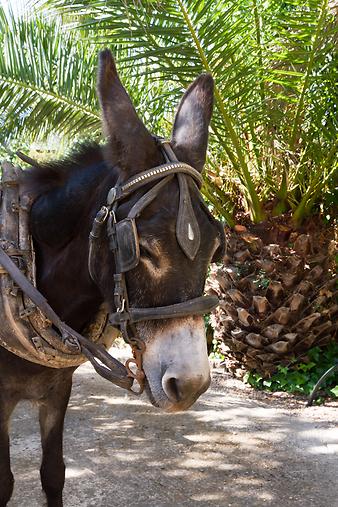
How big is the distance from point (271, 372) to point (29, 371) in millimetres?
3694

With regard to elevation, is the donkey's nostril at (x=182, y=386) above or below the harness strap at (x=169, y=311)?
below

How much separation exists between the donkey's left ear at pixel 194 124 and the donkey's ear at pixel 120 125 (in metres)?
0.17

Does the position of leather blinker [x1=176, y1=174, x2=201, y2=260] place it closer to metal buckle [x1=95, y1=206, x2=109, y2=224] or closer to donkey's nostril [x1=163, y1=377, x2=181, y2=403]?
metal buckle [x1=95, y1=206, x2=109, y2=224]

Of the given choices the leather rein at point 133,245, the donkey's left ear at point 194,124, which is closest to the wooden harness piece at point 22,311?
the leather rein at point 133,245

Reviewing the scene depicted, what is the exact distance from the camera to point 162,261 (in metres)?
1.83

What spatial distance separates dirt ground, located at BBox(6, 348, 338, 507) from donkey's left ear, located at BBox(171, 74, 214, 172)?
2.20 m

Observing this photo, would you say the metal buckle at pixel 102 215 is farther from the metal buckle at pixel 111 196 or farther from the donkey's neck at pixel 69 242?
the donkey's neck at pixel 69 242

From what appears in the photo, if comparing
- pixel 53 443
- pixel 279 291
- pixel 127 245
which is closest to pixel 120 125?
pixel 127 245

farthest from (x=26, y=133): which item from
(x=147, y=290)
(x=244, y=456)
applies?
(x=147, y=290)

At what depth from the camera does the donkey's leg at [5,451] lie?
99.6 inches

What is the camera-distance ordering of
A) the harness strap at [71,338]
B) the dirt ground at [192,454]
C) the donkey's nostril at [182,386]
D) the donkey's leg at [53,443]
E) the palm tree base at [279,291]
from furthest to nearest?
the palm tree base at [279,291] < the dirt ground at [192,454] < the donkey's leg at [53,443] < the harness strap at [71,338] < the donkey's nostril at [182,386]

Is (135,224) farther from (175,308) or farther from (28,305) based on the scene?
(28,305)

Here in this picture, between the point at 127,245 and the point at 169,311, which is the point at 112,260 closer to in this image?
the point at 127,245

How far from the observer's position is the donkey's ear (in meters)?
1.93
